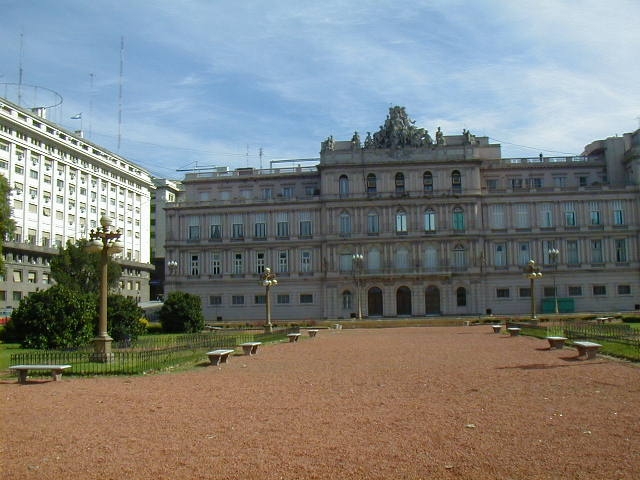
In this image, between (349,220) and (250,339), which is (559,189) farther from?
(250,339)

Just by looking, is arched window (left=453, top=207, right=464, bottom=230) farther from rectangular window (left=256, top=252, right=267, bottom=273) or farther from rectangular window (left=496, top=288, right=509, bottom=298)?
rectangular window (left=256, top=252, right=267, bottom=273)

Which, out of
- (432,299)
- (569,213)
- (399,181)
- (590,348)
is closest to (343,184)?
(399,181)

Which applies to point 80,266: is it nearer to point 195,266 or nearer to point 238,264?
point 195,266

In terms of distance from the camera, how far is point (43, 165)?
7212cm

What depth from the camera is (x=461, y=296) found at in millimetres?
69500

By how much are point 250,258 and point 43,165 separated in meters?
24.8

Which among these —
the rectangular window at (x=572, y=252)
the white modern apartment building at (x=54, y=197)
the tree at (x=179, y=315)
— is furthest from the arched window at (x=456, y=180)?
the white modern apartment building at (x=54, y=197)

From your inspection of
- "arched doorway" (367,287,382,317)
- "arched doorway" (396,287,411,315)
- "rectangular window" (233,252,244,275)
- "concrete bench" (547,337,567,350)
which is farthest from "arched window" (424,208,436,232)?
"concrete bench" (547,337,567,350)

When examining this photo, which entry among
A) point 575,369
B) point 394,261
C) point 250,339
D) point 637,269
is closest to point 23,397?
point 575,369

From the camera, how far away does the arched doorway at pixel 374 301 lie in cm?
7056

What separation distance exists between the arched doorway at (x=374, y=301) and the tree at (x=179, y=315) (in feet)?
89.4

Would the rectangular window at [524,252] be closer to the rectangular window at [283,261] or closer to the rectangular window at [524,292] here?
the rectangular window at [524,292]

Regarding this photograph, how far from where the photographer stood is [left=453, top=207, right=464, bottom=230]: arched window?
70062mm

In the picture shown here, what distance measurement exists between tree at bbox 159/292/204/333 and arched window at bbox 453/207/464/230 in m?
33.3
